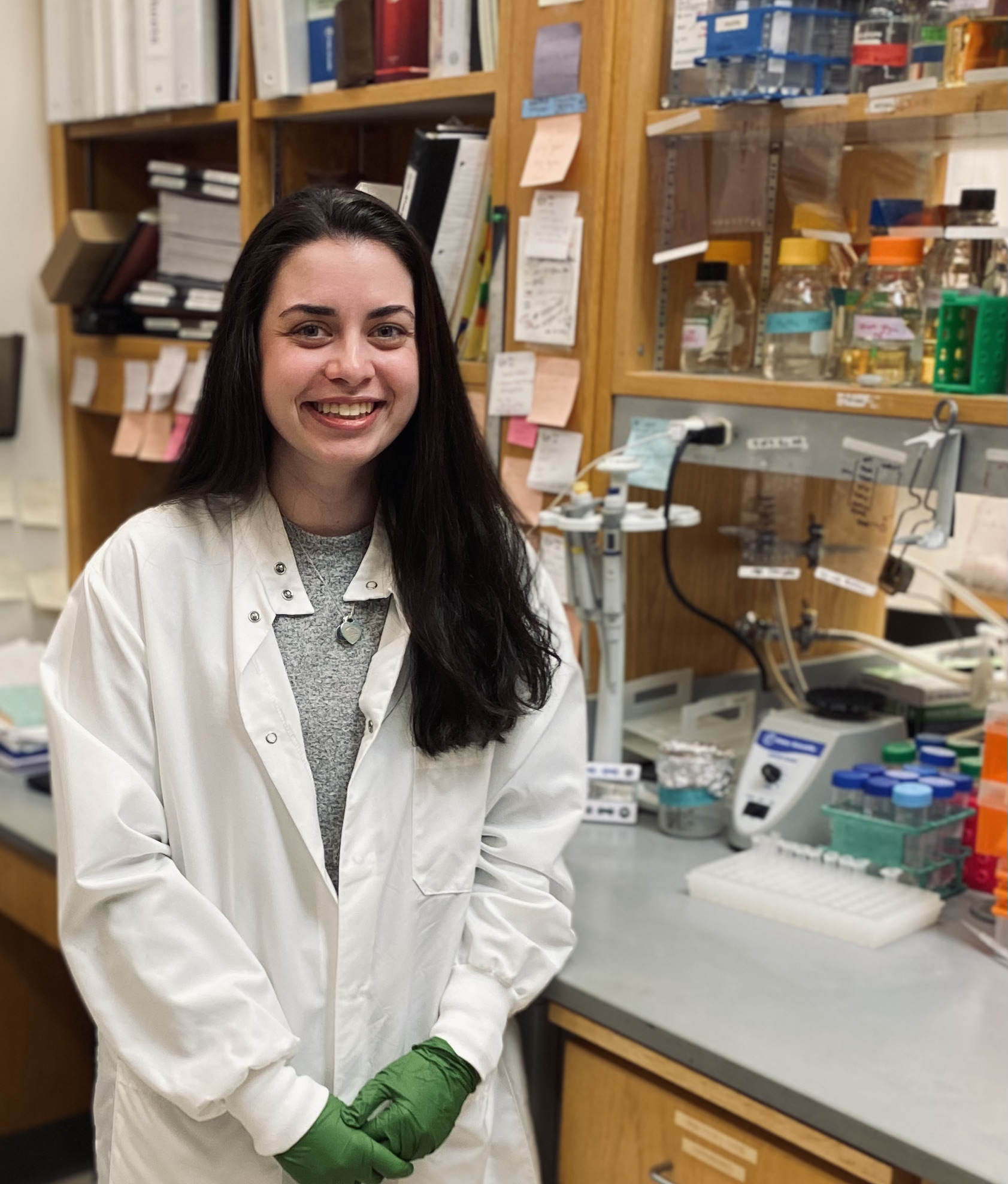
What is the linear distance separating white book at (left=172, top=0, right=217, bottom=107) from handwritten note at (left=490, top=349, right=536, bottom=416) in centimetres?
87

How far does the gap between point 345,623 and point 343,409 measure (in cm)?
22

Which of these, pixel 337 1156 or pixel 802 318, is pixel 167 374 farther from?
pixel 337 1156

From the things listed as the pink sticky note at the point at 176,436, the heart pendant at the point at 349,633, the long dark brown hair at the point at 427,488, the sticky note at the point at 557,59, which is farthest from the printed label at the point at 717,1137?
the pink sticky note at the point at 176,436

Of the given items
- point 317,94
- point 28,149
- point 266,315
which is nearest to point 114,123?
point 28,149

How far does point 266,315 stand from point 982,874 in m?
1.12

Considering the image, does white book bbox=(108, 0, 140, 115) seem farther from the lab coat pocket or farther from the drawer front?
the drawer front

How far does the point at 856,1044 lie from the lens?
52.9 inches

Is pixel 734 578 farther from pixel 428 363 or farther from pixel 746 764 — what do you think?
pixel 428 363

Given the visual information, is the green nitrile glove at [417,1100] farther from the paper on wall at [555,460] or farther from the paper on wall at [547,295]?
the paper on wall at [547,295]

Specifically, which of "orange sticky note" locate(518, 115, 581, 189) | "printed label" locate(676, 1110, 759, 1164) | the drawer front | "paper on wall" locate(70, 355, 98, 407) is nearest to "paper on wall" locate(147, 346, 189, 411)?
"paper on wall" locate(70, 355, 98, 407)

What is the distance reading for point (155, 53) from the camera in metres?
2.55

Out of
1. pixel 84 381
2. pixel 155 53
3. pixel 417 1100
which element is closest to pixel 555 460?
pixel 417 1100

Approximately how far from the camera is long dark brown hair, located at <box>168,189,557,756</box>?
4.42 feet

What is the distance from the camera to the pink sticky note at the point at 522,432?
6.69 ft
